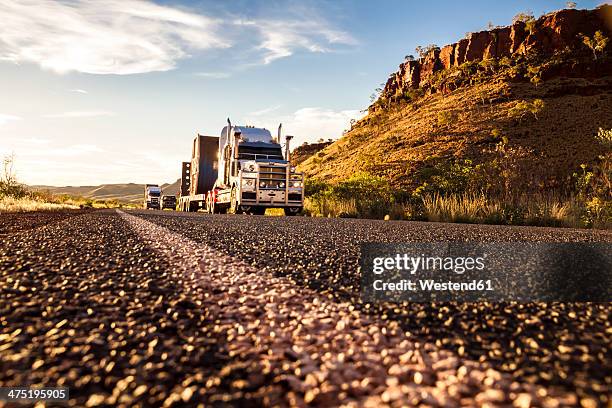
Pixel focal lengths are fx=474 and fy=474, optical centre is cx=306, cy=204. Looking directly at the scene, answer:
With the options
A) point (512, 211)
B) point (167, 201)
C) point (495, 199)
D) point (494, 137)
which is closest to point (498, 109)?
point (494, 137)

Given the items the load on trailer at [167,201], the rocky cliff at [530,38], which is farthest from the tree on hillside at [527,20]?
the load on trailer at [167,201]

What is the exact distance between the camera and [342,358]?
1193 mm

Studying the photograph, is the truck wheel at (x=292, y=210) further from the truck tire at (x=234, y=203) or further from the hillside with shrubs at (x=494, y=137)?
the truck tire at (x=234, y=203)

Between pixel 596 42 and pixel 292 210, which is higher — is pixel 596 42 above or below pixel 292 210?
above

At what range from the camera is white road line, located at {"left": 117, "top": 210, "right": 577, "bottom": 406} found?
38.5 inches

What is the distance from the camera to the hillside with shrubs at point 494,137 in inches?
528

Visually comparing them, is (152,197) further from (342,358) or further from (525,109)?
(342,358)

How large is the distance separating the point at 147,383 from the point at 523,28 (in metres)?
109

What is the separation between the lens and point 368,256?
11.7 feet

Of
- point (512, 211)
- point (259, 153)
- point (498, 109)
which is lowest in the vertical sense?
point (512, 211)

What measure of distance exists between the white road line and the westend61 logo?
1.53 feet

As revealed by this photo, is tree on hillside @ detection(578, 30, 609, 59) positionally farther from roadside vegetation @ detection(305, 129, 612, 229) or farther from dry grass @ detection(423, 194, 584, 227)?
dry grass @ detection(423, 194, 584, 227)

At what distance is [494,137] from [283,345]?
55.5 metres

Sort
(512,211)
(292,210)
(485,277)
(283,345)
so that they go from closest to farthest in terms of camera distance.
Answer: (283,345) < (485,277) < (512,211) < (292,210)
